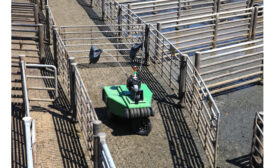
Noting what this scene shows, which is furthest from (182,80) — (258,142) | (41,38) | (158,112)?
(41,38)

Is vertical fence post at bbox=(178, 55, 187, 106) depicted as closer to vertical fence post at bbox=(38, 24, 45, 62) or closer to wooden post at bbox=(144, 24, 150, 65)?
wooden post at bbox=(144, 24, 150, 65)

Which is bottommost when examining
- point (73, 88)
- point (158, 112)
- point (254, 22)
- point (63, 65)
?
point (158, 112)

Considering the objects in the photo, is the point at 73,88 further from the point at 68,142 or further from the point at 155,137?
the point at 155,137

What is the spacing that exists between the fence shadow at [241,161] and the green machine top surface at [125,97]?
8.44 ft

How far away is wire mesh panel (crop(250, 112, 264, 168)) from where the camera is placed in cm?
944

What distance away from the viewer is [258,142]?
9.64 m

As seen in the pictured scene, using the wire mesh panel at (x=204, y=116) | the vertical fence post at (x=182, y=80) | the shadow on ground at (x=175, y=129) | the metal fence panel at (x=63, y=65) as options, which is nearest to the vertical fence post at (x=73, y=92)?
the shadow on ground at (x=175, y=129)

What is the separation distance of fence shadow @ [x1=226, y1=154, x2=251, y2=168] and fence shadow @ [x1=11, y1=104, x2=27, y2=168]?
5.07 metres

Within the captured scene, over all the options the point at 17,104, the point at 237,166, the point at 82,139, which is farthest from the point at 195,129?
the point at 17,104

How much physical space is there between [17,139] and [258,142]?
19.6ft

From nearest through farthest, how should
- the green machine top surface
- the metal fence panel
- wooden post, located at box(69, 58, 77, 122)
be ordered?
the green machine top surface < wooden post, located at box(69, 58, 77, 122) < the metal fence panel

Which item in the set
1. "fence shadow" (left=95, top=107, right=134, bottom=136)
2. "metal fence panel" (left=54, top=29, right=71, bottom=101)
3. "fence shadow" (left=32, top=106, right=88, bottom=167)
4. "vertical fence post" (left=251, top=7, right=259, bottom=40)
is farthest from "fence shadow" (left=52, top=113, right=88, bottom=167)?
"vertical fence post" (left=251, top=7, right=259, bottom=40)

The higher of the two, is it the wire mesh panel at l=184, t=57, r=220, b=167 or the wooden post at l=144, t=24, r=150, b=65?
the wooden post at l=144, t=24, r=150, b=65

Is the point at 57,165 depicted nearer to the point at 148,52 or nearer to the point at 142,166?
the point at 142,166
